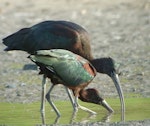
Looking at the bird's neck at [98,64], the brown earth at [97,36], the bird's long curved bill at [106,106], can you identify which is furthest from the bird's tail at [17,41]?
the bird's long curved bill at [106,106]

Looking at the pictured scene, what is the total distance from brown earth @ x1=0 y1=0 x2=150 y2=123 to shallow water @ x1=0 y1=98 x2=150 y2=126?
44 centimetres

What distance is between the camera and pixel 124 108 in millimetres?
9664

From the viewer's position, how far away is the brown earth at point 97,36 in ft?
37.5

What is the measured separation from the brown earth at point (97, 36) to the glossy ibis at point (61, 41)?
901 millimetres

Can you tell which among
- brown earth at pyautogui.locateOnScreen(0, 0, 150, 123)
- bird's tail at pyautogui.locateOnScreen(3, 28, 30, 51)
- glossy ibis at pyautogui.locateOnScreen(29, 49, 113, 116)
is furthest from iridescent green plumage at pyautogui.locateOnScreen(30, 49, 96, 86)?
brown earth at pyautogui.locateOnScreen(0, 0, 150, 123)

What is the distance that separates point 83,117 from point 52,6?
38.9ft

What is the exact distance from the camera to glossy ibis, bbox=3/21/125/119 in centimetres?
981

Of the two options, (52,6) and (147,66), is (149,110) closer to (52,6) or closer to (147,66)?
(147,66)

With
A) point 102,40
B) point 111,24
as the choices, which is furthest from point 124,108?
point 111,24

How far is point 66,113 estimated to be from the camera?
9.62m

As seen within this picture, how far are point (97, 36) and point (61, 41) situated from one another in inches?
267

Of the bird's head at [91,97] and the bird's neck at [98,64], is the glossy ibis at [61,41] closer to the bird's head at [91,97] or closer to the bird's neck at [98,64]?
the bird's neck at [98,64]

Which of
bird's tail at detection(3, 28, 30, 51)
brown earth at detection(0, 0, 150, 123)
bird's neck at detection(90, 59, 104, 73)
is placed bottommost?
brown earth at detection(0, 0, 150, 123)

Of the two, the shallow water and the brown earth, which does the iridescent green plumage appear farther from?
the brown earth
